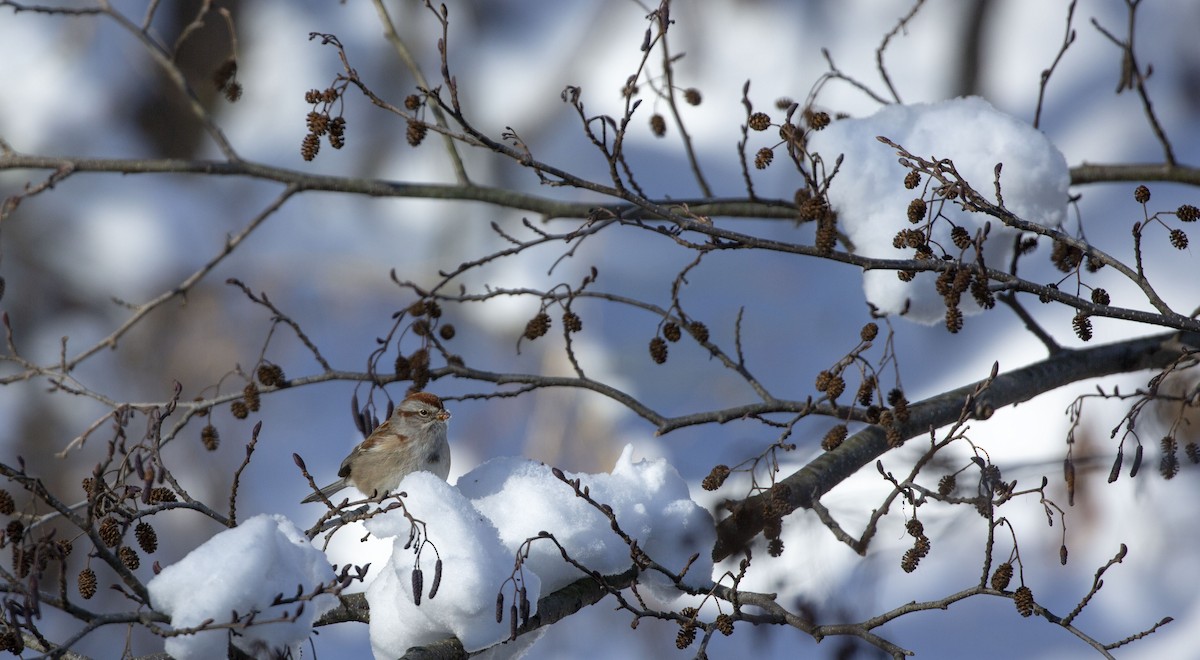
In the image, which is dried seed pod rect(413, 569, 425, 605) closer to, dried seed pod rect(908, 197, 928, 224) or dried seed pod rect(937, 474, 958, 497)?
dried seed pod rect(908, 197, 928, 224)

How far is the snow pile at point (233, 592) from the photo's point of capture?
1.82 m

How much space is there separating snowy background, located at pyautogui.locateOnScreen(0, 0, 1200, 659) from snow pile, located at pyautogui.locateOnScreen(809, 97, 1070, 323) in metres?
2.12

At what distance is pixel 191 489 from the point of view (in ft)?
19.5

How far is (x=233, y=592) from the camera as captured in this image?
1833mm

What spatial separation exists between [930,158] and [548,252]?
14.1ft

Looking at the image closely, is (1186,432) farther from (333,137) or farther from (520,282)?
(520,282)

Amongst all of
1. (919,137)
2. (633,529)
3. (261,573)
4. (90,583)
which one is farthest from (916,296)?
(90,583)

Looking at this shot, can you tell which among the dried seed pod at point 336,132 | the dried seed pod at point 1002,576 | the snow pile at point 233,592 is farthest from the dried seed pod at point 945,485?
the dried seed pod at point 336,132

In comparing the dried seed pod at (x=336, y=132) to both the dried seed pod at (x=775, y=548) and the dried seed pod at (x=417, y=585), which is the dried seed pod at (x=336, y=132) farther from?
the dried seed pod at (x=775, y=548)

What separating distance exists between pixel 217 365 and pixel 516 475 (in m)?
4.17

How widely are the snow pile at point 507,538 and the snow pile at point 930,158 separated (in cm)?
78

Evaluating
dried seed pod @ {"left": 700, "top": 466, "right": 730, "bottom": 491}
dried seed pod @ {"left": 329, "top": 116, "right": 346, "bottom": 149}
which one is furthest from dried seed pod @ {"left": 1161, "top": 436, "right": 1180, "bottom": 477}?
dried seed pod @ {"left": 329, "top": 116, "right": 346, "bottom": 149}

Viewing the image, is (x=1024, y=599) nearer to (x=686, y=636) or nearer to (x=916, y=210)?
(x=686, y=636)

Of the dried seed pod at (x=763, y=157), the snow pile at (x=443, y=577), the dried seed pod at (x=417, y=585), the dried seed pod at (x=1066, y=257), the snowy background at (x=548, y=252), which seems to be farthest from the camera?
the snowy background at (x=548, y=252)
